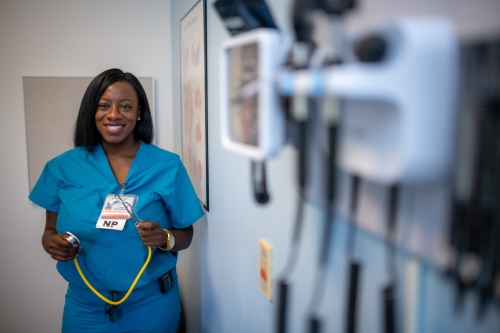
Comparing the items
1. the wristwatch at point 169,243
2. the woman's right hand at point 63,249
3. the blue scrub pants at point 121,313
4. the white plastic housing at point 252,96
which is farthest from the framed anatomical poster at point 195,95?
the white plastic housing at point 252,96

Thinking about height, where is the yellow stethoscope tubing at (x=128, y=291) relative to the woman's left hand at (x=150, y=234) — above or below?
below

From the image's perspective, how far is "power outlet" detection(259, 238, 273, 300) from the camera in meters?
1.00

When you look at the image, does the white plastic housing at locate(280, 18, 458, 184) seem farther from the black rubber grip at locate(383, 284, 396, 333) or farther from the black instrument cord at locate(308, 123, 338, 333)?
the black rubber grip at locate(383, 284, 396, 333)

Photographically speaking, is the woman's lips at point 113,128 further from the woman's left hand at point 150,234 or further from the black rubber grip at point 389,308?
the black rubber grip at point 389,308

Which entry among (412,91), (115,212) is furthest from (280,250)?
(115,212)

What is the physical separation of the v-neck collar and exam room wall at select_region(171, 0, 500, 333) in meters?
0.32

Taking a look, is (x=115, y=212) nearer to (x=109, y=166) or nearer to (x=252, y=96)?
(x=109, y=166)

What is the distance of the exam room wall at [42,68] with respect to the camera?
7.62 feet

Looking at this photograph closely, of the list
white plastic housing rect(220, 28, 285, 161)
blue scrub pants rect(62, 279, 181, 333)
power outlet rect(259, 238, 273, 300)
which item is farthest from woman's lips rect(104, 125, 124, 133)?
white plastic housing rect(220, 28, 285, 161)

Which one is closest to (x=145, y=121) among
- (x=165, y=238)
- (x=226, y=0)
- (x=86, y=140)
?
(x=86, y=140)

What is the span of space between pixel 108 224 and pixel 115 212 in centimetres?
5

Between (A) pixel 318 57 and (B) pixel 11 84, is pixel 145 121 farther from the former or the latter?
(A) pixel 318 57

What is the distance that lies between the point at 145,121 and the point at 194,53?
0.40 metres

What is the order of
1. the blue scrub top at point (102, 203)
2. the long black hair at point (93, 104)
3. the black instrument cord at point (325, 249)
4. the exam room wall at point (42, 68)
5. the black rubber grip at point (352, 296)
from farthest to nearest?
1. the exam room wall at point (42, 68)
2. the long black hair at point (93, 104)
3. the blue scrub top at point (102, 203)
4. the black rubber grip at point (352, 296)
5. the black instrument cord at point (325, 249)
